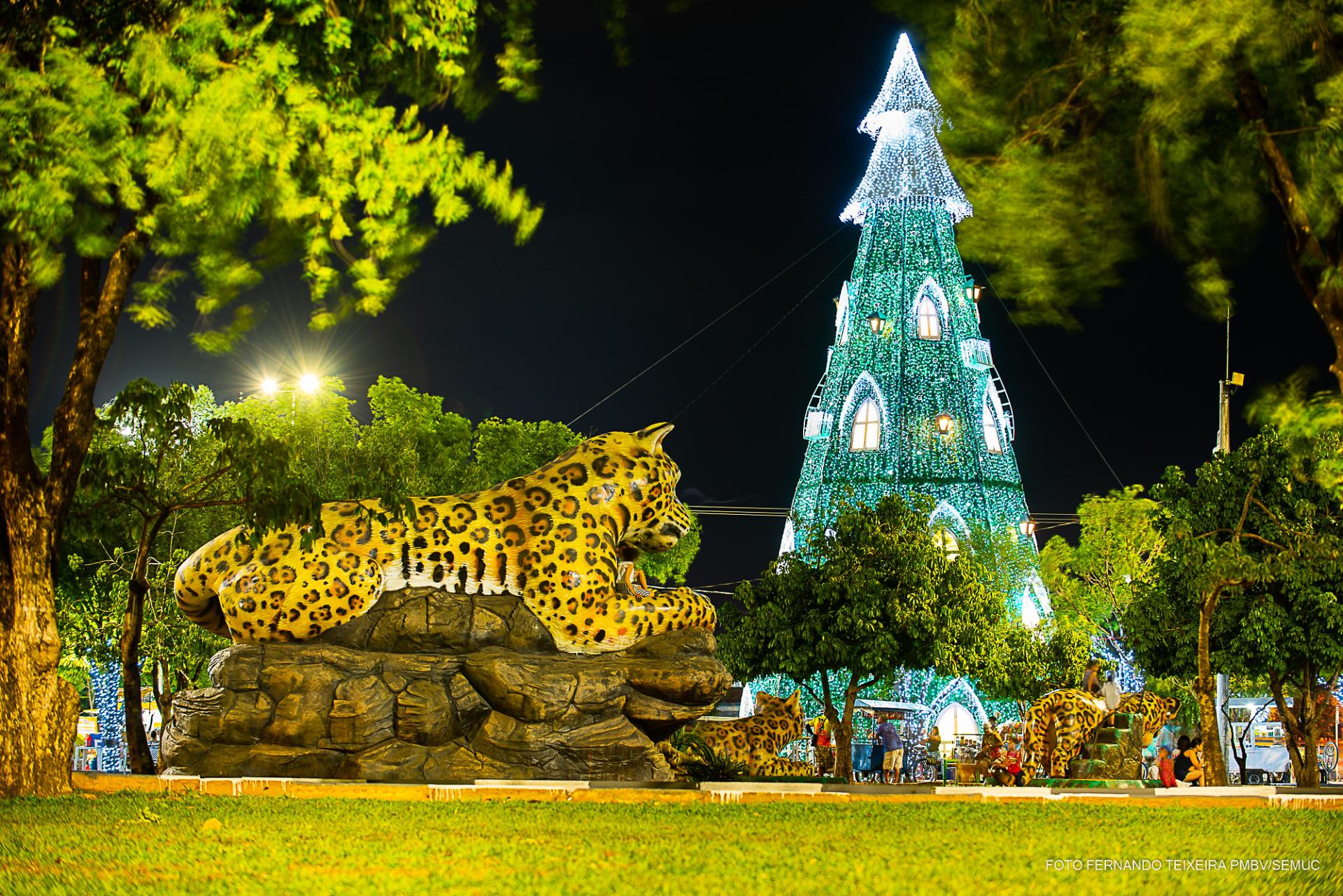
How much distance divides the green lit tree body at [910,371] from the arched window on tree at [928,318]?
4 centimetres

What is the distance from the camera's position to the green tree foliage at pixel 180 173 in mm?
8805

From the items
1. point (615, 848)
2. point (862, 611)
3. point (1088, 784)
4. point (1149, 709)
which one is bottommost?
point (1088, 784)

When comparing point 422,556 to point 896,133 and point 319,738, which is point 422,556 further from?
point 896,133

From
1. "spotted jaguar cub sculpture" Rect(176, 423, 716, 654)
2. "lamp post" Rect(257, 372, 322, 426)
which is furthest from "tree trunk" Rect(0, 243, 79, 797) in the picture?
"lamp post" Rect(257, 372, 322, 426)

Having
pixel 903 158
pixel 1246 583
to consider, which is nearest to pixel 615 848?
pixel 1246 583

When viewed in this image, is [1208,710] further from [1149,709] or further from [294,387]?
[294,387]

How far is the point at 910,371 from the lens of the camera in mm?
44906

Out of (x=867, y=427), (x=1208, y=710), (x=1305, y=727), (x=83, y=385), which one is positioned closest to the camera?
(x=83, y=385)

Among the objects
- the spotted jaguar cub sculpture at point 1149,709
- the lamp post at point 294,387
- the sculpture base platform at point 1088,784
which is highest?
the lamp post at point 294,387

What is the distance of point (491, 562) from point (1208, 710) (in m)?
12.1

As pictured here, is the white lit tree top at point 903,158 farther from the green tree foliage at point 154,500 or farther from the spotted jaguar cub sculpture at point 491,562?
the spotted jaguar cub sculpture at point 491,562

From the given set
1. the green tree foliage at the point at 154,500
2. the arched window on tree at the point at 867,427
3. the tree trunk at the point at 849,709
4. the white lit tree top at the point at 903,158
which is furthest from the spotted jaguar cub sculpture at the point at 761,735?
the white lit tree top at the point at 903,158

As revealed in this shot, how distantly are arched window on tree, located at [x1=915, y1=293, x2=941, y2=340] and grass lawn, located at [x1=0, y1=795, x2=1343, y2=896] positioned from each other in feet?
113

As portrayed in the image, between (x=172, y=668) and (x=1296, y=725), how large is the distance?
73.6ft
